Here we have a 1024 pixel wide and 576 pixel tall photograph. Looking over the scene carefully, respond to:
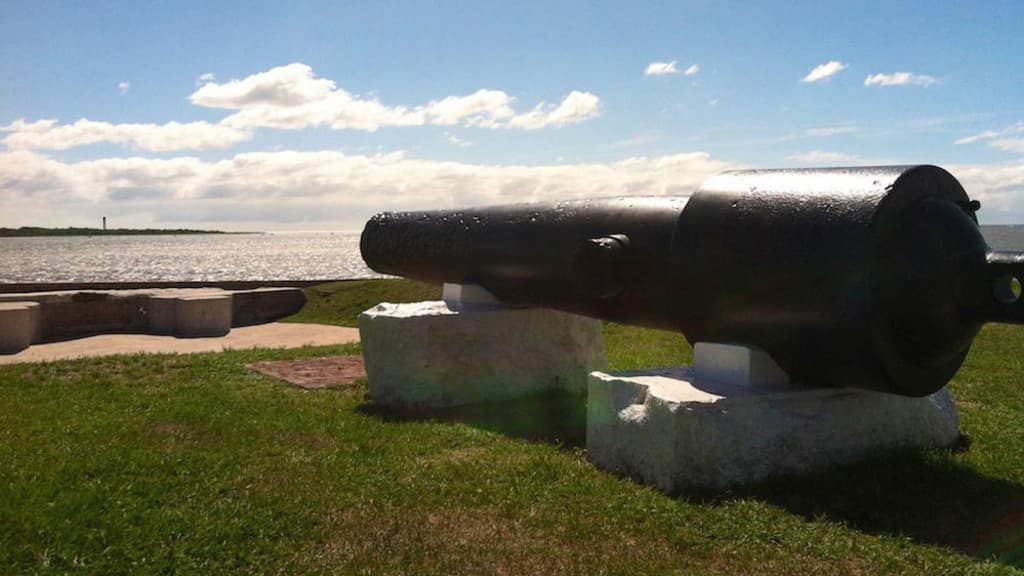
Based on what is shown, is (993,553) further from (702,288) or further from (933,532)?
(702,288)

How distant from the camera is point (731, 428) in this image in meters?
4.81

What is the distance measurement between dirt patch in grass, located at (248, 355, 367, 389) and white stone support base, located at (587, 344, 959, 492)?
13.8ft

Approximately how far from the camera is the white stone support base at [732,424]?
4.79 m

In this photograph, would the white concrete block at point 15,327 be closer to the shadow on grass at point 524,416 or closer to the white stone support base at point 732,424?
the shadow on grass at point 524,416

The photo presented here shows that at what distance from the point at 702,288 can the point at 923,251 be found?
1.24 m

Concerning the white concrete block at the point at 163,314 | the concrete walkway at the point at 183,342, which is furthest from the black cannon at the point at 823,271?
the white concrete block at the point at 163,314

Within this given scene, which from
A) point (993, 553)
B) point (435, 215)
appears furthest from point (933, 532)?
point (435, 215)

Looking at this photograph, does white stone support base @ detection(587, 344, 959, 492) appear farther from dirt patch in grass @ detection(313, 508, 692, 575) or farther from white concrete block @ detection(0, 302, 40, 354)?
white concrete block @ detection(0, 302, 40, 354)

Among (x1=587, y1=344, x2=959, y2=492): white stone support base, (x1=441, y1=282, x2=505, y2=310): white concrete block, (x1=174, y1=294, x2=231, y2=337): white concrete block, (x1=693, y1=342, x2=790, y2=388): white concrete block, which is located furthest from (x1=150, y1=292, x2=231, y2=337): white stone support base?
(x1=693, y1=342, x2=790, y2=388): white concrete block

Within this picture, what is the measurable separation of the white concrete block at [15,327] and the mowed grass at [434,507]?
7057mm

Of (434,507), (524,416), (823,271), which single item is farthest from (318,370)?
(823,271)

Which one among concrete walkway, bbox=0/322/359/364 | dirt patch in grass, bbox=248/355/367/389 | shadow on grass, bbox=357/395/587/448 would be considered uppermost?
shadow on grass, bbox=357/395/587/448

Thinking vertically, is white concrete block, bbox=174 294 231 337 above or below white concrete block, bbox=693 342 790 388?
below

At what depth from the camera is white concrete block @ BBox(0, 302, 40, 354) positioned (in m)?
13.0
